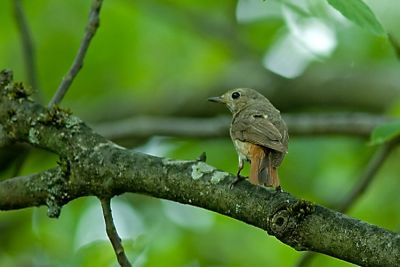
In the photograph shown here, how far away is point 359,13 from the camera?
2824mm

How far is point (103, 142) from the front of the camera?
3.23 m

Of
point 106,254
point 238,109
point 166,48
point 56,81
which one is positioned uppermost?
point 166,48

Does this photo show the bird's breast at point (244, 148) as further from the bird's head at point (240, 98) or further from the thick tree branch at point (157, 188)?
the thick tree branch at point (157, 188)

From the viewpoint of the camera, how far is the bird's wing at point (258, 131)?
353 centimetres

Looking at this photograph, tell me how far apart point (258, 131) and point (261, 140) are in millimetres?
86

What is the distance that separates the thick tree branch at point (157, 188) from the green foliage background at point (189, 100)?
2.93 metres

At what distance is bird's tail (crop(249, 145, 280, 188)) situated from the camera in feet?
10.5

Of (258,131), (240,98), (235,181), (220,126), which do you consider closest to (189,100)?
(220,126)

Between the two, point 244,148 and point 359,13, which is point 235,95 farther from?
point 359,13

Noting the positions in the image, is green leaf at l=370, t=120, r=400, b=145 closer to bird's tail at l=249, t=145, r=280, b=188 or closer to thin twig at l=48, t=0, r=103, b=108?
bird's tail at l=249, t=145, r=280, b=188

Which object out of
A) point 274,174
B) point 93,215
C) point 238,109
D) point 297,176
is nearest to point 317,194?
point 297,176

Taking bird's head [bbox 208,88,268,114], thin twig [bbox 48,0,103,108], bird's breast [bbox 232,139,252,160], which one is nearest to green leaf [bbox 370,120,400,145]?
bird's breast [bbox 232,139,252,160]

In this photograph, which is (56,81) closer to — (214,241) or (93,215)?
(93,215)

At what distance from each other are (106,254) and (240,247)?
10.5ft
